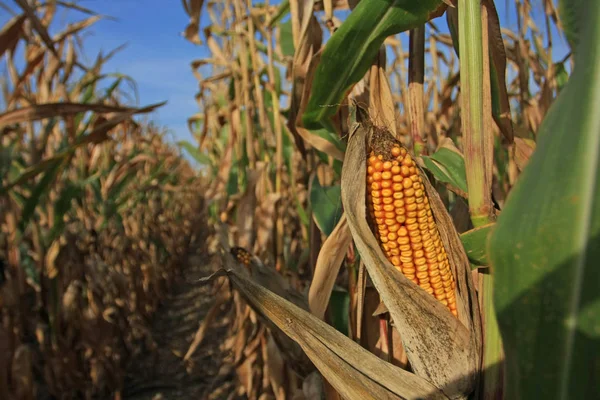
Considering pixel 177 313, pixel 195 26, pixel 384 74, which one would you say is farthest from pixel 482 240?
pixel 177 313

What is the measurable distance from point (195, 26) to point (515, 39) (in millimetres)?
1891

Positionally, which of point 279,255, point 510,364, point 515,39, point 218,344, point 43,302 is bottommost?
point 218,344

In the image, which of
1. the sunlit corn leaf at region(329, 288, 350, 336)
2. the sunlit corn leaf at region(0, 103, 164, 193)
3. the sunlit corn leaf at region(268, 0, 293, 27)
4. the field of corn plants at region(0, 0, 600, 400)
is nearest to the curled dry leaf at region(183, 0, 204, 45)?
the field of corn plants at region(0, 0, 600, 400)

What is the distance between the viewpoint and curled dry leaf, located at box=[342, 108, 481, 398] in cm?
70

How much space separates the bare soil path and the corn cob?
267 centimetres

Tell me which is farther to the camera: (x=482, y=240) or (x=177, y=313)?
(x=177, y=313)

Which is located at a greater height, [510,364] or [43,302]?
[510,364]

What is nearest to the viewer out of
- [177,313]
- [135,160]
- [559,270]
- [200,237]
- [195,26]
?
[559,270]

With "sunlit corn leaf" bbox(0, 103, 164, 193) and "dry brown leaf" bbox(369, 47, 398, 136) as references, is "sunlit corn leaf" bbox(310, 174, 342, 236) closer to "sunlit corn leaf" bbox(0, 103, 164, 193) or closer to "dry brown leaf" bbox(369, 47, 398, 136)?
A: "dry brown leaf" bbox(369, 47, 398, 136)

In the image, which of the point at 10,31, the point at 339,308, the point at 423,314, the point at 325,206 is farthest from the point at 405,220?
the point at 10,31

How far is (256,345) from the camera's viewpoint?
2.28 meters

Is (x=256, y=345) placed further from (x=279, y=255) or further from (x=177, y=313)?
(x=177, y=313)

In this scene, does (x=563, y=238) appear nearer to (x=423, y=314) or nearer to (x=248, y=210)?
(x=423, y=314)

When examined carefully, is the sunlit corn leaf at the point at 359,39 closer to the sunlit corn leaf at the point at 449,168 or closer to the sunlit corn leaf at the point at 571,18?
the sunlit corn leaf at the point at 449,168
